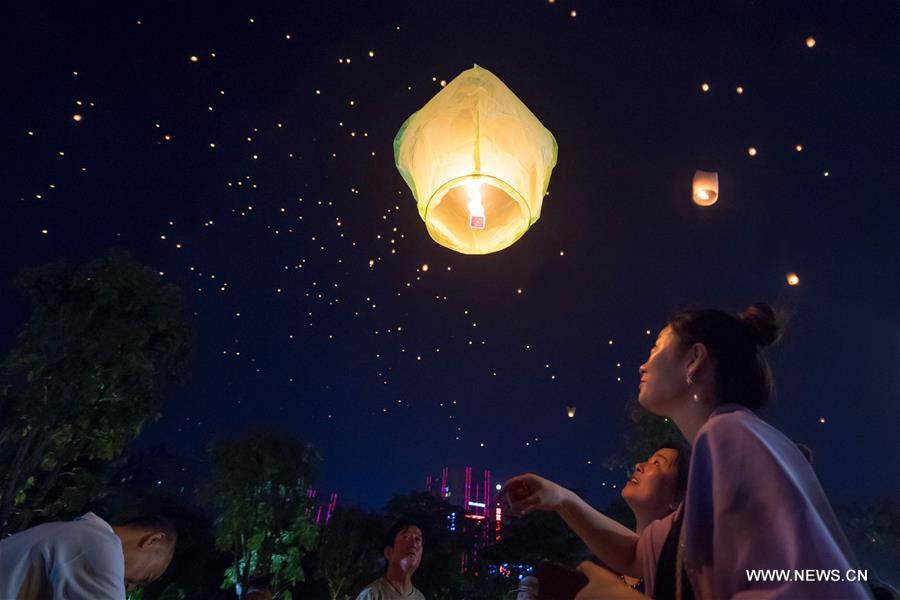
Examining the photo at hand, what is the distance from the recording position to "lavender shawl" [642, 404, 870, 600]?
0.95 meters

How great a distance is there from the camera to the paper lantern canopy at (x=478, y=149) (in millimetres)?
2564

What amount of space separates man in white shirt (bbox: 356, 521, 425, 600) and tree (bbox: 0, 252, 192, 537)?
8194mm

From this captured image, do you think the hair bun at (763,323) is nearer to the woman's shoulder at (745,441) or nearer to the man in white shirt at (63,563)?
the woman's shoulder at (745,441)

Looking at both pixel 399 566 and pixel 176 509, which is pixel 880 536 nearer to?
pixel 399 566

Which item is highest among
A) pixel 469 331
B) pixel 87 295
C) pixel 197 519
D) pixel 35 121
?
pixel 35 121

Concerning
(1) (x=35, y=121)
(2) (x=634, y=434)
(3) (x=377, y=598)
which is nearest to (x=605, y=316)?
(2) (x=634, y=434)

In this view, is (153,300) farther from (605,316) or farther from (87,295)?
(605,316)

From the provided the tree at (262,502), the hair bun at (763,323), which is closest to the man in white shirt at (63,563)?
the hair bun at (763,323)

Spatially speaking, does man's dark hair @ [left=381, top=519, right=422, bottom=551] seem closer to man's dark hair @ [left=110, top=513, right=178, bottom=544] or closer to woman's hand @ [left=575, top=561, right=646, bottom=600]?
man's dark hair @ [left=110, top=513, right=178, bottom=544]

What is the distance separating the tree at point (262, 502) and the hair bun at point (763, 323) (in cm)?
1552

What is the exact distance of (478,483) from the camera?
204 feet

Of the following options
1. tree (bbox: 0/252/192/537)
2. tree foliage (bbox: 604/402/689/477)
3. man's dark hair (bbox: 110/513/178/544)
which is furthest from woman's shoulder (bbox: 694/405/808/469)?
tree (bbox: 0/252/192/537)

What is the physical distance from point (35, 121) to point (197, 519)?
18.9 m

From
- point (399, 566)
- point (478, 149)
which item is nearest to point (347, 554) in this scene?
point (399, 566)
